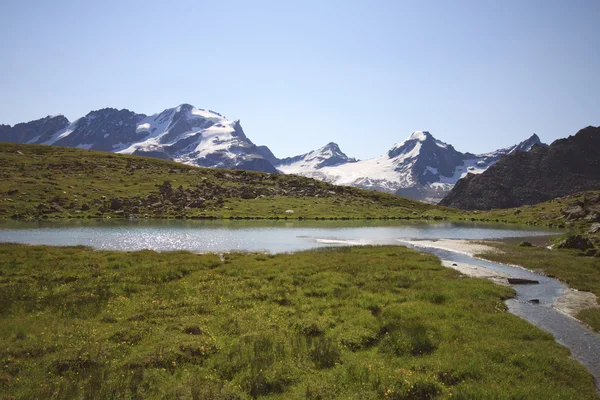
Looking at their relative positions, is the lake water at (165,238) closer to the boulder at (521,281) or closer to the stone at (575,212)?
the boulder at (521,281)

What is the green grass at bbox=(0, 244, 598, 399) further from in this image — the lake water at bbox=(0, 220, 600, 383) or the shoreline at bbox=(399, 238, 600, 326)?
the shoreline at bbox=(399, 238, 600, 326)

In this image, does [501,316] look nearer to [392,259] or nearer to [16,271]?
[392,259]

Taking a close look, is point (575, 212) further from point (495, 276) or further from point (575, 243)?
point (495, 276)

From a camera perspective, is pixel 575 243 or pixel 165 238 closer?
pixel 575 243

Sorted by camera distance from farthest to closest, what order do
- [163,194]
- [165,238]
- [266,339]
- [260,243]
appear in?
[163,194], [165,238], [260,243], [266,339]

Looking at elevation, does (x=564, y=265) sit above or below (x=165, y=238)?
above

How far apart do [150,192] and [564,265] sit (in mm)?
114244

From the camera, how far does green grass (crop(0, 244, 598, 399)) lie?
14398 mm

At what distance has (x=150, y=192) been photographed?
402ft

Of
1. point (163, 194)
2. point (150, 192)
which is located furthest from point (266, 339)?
point (150, 192)

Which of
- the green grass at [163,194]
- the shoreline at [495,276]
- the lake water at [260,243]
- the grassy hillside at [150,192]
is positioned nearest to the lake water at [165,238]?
the lake water at [260,243]

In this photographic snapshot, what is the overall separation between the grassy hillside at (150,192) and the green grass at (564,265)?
225 ft

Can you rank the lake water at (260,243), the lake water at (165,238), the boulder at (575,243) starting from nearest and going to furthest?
the lake water at (260,243) → the boulder at (575,243) → the lake water at (165,238)

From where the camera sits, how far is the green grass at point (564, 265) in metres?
30.5
